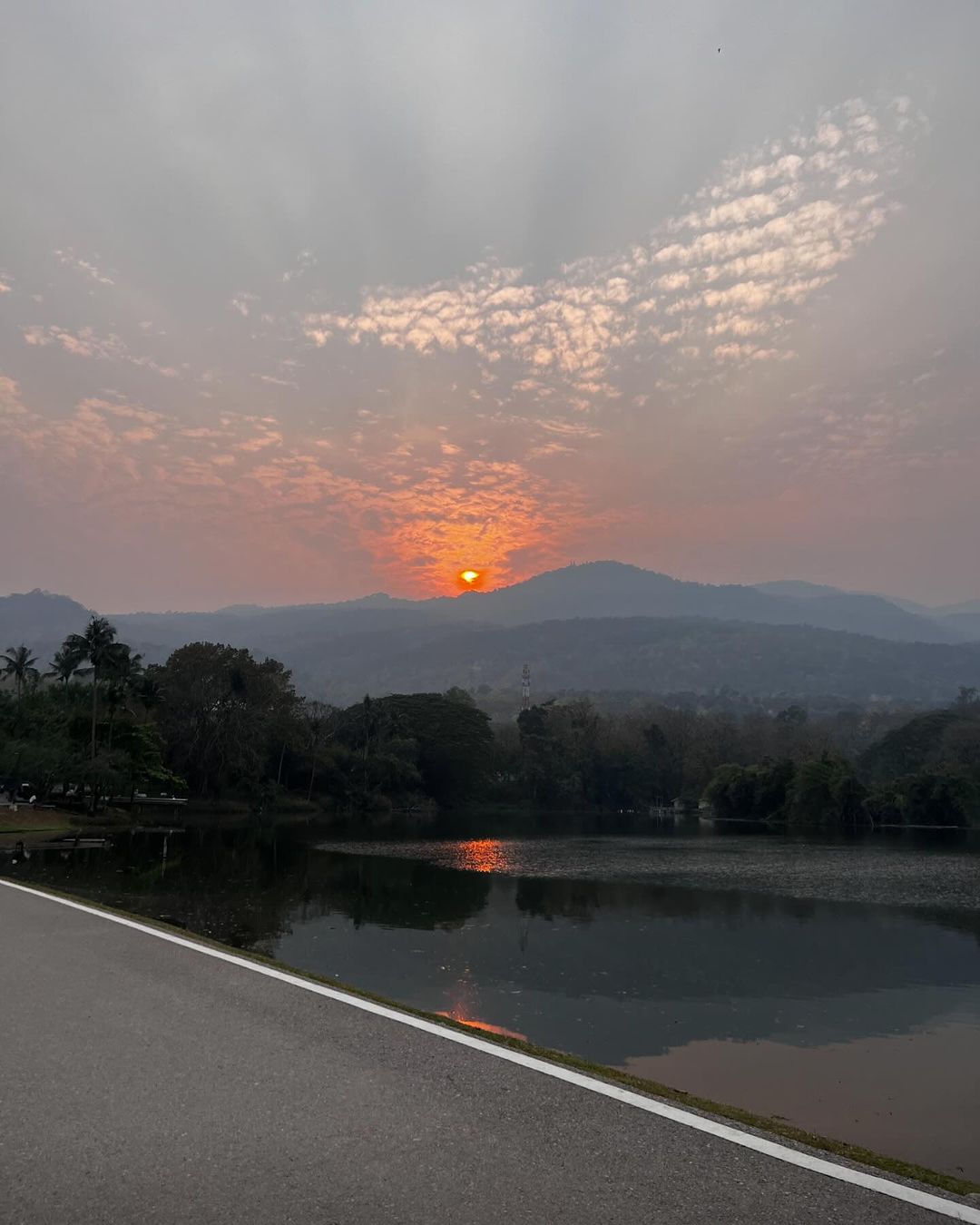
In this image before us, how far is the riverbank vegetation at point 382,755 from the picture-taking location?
72500 mm

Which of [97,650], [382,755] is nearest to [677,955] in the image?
[97,650]

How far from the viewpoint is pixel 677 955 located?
20641 mm

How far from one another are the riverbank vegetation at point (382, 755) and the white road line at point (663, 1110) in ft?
196

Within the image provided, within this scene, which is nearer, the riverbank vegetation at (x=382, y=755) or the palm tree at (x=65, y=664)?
the riverbank vegetation at (x=382, y=755)

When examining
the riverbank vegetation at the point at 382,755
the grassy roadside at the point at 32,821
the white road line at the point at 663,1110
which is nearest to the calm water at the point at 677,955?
the white road line at the point at 663,1110

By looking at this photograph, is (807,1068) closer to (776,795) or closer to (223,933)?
(223,933)

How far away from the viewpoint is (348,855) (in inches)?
1941

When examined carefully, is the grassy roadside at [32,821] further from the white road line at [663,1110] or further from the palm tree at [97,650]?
the white road line at [663,1110]

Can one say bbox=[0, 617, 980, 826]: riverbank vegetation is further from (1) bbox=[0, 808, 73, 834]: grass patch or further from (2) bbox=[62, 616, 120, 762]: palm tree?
(1) bbox=[0, 808, 73, 834]: grass patch

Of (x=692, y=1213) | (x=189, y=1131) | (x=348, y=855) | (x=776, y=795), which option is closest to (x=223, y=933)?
(x=189, y=1131)

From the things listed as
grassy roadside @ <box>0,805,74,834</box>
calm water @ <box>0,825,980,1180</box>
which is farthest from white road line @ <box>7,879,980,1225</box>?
grassy roadside @ <box>0,805,74,834</box>

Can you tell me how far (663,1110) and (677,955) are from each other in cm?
1477

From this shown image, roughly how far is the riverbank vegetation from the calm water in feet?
100.0

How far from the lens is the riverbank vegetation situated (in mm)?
72500
